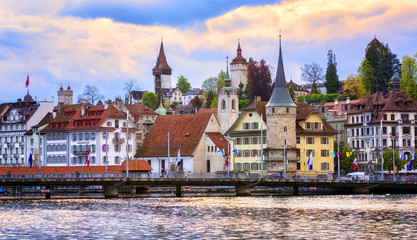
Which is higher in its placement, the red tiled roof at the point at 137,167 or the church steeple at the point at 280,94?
the church steeple at the point at 280,94

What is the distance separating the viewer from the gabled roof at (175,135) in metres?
150

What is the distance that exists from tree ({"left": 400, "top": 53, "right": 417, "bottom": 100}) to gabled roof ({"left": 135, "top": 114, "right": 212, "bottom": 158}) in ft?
130

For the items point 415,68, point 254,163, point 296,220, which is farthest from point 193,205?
point 415,68

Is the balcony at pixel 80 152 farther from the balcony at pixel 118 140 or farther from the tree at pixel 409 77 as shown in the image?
the tree at pixel 409 77

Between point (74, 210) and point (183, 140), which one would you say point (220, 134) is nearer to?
point (183, 140)

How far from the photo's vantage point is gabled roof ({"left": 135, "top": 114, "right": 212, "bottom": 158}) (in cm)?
15050

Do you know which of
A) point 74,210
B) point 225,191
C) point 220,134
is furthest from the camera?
point 220,134

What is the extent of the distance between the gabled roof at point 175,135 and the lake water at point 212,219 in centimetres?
4397

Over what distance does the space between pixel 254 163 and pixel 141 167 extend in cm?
1754

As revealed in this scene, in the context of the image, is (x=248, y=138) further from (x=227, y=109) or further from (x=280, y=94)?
(x=227, y=109)

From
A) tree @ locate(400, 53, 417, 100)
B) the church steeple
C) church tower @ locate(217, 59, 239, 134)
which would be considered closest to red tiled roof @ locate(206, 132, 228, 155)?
church tower @ locate(217, 59, 239, 134)

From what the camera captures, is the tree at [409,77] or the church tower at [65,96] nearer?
the tree at [409,77]

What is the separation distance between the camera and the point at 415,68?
175250mm

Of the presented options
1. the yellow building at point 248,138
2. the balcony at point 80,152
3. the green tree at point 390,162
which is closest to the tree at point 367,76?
the green tree at point 390,162
